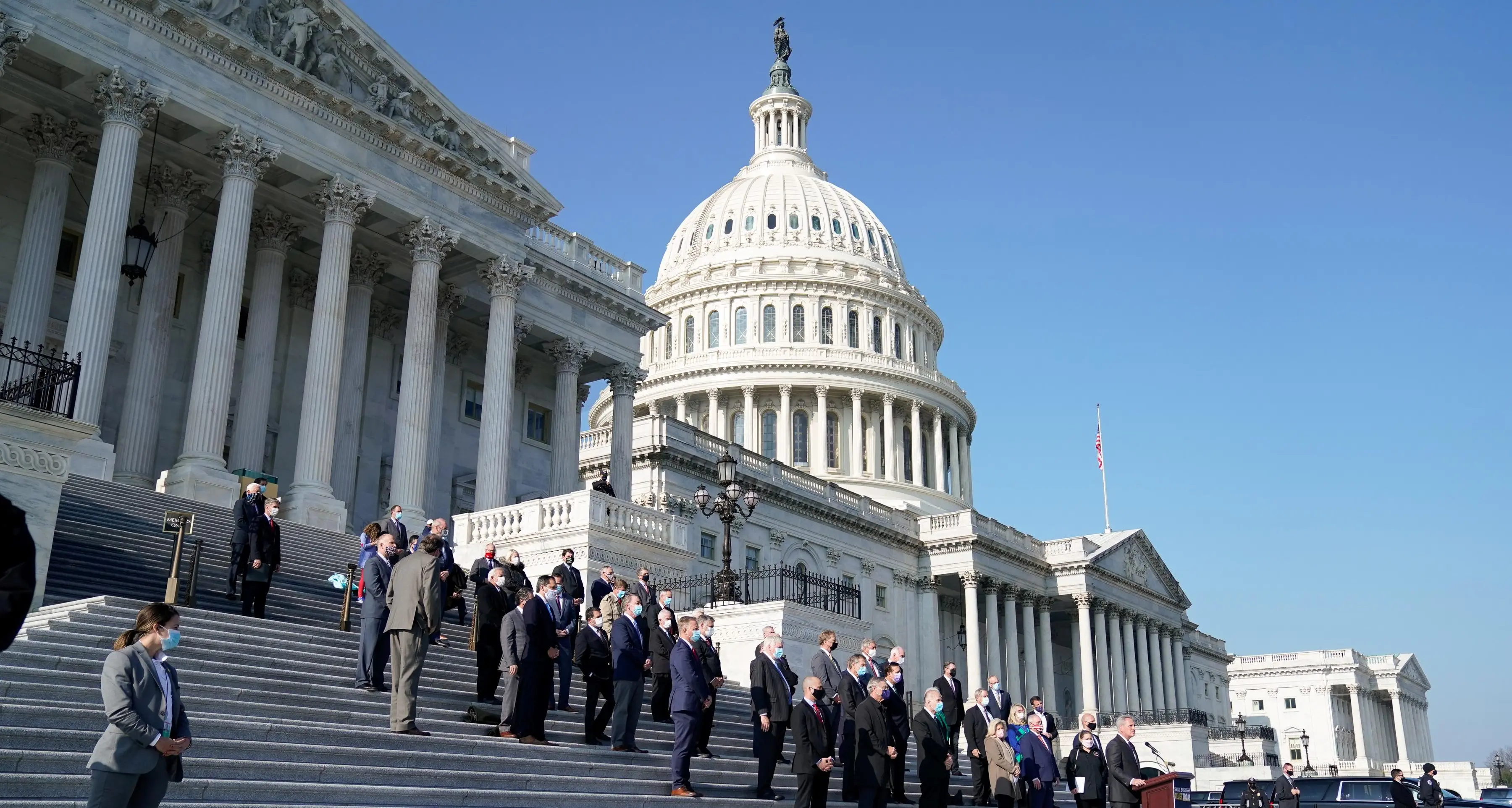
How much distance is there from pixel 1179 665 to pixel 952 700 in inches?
A: 2974

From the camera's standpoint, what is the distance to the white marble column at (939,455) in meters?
85.4

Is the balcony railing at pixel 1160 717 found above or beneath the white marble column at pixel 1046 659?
beneath

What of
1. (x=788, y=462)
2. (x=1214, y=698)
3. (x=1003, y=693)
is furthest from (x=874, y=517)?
(x=1214, y=698)

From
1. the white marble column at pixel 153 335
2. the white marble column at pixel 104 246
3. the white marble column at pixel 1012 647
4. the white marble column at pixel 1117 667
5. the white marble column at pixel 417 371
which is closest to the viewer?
the white marble column at pixel 104 246

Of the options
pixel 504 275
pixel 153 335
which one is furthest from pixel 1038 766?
pixel 153 335

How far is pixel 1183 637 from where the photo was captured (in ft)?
300

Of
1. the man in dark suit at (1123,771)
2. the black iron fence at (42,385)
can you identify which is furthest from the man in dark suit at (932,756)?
the black iron fence at (42,385)

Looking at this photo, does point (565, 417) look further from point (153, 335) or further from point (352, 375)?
point (153, 335)

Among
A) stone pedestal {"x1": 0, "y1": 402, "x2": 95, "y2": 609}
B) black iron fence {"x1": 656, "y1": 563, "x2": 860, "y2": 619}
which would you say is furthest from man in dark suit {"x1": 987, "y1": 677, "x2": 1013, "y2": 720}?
stone pedestal {"x1": 0, "y1": 402, "x2": 95, "y2": 609}

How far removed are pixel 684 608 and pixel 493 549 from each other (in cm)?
1252

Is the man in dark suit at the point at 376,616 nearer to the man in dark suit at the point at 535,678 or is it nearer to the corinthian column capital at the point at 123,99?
the man in dark suit at the point at 535,678

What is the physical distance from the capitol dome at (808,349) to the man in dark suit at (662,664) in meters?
59.7

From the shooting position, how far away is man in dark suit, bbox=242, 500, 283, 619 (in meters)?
17.7

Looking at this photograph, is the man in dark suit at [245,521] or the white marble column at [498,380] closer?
the man in dark suit at [245,521]
